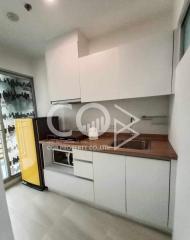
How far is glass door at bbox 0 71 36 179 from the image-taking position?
2260mm

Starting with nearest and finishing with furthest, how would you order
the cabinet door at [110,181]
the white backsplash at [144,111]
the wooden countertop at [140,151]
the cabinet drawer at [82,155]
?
the wooden countertop at [140,151] < the cabinet door at [110,181] < the cabinet drawer at [82,155] < the white backsplash at [144,111]

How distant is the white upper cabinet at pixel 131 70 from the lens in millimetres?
1314

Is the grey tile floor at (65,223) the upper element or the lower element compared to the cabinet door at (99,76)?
lower

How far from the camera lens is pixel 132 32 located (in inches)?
69.2

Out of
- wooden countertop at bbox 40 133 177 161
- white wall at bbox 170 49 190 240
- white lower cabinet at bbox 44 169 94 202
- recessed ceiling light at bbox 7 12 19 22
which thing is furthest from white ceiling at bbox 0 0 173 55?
white lower cabinet at bbox 44 169 94 202

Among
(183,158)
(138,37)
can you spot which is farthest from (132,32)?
(183,158)

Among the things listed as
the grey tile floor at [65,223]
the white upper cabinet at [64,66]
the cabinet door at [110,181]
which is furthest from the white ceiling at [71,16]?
the grey tile floor at [65,223]

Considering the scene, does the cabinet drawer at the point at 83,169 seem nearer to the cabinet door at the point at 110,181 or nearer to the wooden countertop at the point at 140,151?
the cabinet door at the point at 110,181

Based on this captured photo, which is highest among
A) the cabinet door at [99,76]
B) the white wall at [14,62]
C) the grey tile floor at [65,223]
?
the white wall at [14,62]

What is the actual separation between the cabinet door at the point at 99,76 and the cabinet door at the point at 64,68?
0.41 ft

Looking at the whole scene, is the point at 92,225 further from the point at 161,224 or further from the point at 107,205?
the point at 161,224

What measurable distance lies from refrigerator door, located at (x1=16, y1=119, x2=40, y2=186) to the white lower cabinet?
0.24 meters

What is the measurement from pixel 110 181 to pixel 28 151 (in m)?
1.45

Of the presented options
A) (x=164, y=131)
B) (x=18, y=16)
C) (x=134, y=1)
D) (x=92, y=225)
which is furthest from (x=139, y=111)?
(x=18, y=16)
